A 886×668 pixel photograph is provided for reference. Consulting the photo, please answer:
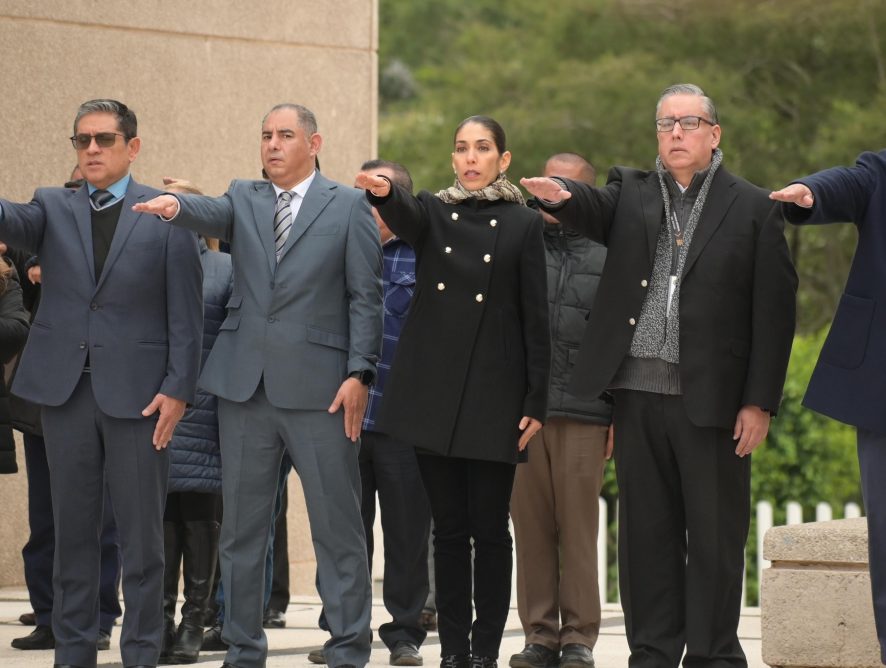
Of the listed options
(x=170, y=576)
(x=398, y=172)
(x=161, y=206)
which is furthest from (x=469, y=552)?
(x=398, y=172)

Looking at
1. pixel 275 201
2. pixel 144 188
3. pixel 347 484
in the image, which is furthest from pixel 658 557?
pixel 144 188

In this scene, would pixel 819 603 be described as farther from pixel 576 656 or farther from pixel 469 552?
pixel 469 552

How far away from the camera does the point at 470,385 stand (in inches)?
238

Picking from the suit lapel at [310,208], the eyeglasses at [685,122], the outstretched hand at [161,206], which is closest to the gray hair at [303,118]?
the suit lapel at [310,208]

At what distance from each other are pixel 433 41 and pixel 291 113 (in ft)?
74.0

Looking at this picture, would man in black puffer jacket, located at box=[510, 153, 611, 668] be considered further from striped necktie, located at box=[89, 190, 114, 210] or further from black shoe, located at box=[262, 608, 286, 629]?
striped necktie, located at box=[89, 190, 114, 210]

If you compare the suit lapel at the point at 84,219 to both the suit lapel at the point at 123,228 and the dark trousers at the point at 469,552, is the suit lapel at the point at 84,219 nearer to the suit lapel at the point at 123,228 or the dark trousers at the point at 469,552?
the suit lapel at the point at 123,228

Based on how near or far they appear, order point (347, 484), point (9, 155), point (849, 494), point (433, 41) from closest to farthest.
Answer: point (347, 484) → point (9, 155) → point (849, 494) → point (433, 41)

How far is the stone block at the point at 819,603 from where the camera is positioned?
20.2 feet

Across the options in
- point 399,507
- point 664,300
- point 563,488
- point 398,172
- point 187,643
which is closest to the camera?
point 664,300

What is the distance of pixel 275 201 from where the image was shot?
618 centimetres

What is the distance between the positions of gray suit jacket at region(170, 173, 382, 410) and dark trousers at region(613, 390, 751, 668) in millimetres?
1042

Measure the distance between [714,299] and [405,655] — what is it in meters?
2.05

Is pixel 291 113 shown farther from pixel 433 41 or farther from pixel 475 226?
pixel 433 41
